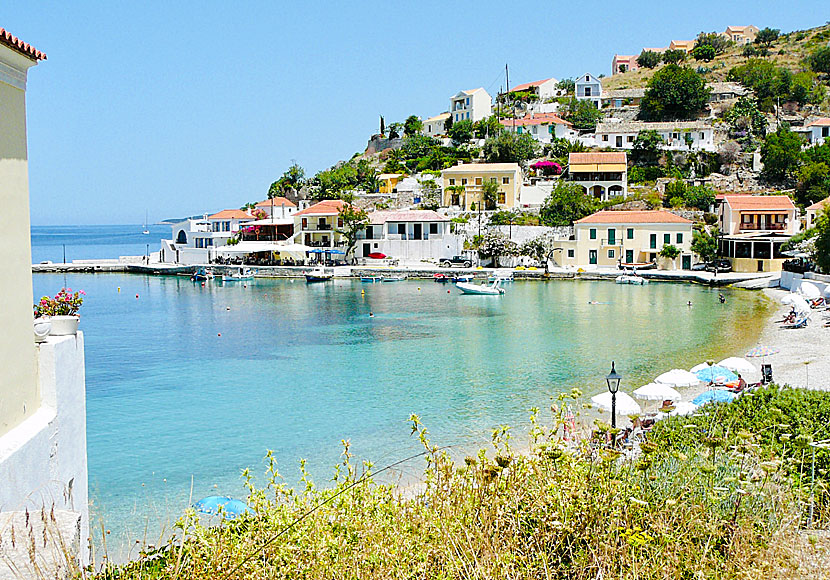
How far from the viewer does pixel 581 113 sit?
265 ft

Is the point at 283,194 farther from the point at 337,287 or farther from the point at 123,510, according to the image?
the point at 123,510

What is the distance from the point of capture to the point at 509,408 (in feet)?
56.4

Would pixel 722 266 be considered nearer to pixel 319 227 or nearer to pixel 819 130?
pixel 819 130

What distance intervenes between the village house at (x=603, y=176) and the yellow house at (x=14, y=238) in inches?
2405

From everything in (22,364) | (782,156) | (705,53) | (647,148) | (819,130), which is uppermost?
(705,53)

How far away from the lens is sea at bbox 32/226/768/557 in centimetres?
1355

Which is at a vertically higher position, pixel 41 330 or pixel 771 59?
pixel 771 59

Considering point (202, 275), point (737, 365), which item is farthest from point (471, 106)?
point (737, 365)

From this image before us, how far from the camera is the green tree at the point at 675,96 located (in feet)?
260

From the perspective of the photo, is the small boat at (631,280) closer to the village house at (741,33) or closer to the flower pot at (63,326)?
the flower pot at (63,326)

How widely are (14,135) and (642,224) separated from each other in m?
50.1

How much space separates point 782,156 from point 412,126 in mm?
42656

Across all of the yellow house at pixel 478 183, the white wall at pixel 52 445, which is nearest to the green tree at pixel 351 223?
the yellow house at pixel 478 183

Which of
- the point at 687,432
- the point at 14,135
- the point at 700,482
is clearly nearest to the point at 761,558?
the point at 700,482
